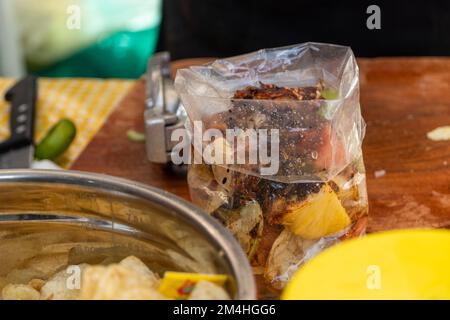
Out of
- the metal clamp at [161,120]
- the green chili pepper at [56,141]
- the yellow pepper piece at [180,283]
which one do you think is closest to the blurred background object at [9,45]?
the green chili pepper at [56,141]

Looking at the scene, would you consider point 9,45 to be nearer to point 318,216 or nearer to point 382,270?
point 318,216

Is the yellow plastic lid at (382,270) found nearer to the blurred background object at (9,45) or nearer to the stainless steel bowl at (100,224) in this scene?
the stainless steel bowl at (100,224)

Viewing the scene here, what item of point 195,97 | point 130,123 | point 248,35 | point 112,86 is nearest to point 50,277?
point 195,97

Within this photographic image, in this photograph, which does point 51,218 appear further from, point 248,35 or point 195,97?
point 248,35

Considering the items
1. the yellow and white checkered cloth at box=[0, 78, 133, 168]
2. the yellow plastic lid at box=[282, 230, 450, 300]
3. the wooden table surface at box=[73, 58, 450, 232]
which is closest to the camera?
the yellow plastic lid at box=[282, 230, 450, 300]

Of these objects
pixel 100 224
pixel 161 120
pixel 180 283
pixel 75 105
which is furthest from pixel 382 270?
pixel 75 105

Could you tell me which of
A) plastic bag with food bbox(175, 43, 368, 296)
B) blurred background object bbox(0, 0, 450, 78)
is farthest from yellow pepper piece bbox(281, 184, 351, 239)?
blurred background object bbox(0, 0, 450, 78)

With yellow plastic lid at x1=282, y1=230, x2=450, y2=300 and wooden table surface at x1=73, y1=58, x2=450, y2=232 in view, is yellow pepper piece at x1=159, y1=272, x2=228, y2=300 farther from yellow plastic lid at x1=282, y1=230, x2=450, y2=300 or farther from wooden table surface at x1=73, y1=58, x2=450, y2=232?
wooden table surface at x1=73, y1=58, x2=450, y2=232
